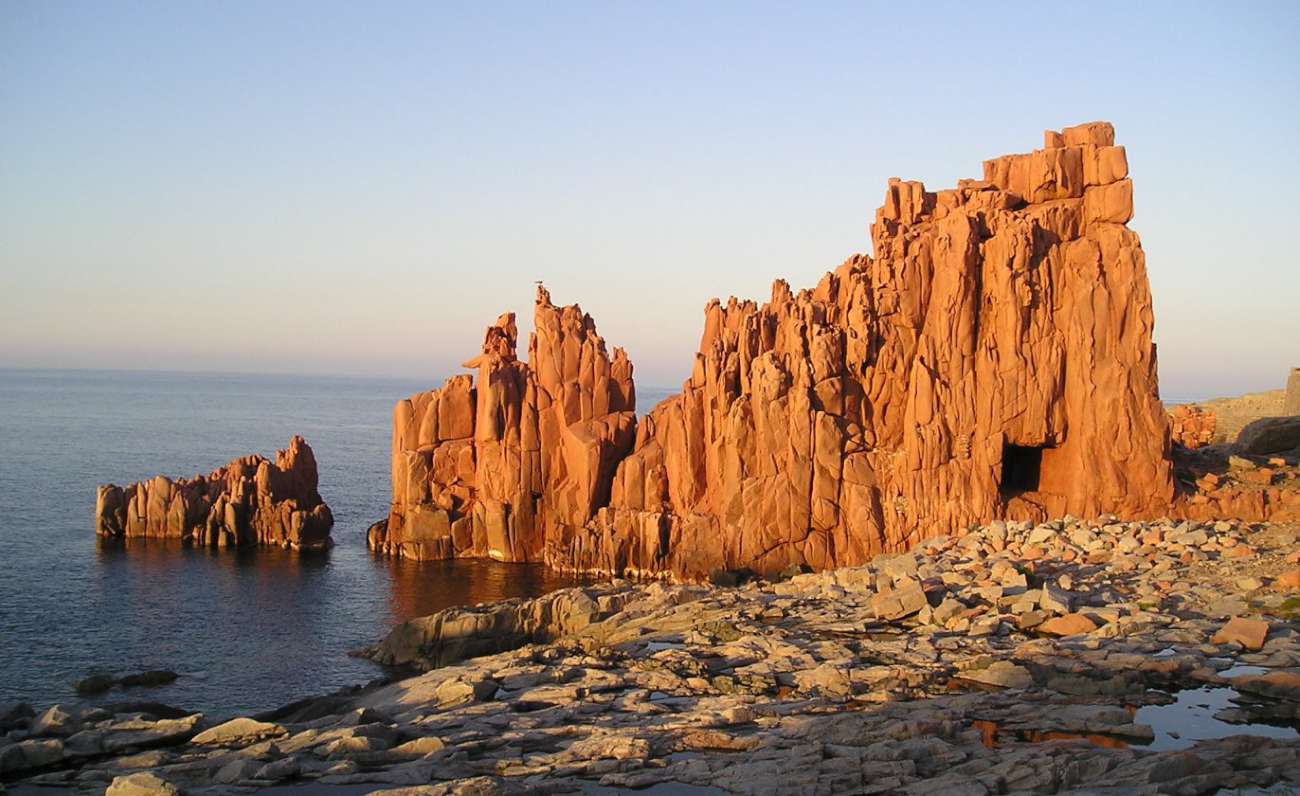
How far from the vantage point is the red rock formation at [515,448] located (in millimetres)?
79812

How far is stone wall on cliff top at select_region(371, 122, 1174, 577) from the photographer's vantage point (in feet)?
211

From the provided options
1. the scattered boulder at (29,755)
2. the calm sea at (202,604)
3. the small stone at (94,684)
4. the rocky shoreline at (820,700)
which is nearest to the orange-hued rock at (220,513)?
Answer: the calm sea at (202,604)

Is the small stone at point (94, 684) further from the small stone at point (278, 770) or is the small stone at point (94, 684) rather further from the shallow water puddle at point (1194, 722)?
the shallow water puddle at point (1194, 722)

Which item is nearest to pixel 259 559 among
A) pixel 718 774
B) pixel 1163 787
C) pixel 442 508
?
pixel 442 508

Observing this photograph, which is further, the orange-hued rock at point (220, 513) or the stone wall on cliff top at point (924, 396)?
the orange-hued rock at point (220, 513)

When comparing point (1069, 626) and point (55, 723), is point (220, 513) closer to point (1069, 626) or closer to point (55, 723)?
point (55, 723)

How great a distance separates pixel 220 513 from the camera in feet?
281

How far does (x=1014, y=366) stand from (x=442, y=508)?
40.9m

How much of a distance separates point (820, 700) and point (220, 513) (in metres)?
62.1

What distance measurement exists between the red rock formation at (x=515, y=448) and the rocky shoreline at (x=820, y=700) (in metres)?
24.4

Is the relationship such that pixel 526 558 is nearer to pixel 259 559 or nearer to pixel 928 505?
pixel 259 559

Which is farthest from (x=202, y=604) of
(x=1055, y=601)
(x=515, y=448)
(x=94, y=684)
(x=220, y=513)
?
(x=1055, y=601)

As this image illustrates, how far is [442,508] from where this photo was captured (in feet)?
270

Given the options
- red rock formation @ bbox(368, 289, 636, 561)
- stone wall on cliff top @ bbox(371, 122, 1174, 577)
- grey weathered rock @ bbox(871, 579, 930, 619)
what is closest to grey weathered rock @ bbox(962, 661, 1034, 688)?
grey weathered rock @ bbox(871, 579, 930, 619)
